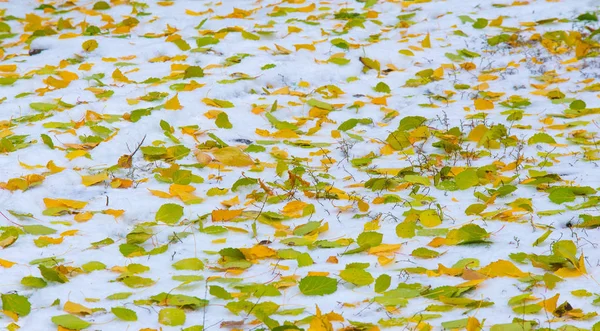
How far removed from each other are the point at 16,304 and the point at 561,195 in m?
2.07

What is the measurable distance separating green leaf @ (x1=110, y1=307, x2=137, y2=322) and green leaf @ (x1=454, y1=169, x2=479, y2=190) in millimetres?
1568

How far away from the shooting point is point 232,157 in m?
3.64

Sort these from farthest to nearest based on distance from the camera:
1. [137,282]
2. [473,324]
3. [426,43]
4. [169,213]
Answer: [426,43] → [169,213] → [137,282] → [473,324]

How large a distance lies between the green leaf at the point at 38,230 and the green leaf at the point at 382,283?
50.0 inches

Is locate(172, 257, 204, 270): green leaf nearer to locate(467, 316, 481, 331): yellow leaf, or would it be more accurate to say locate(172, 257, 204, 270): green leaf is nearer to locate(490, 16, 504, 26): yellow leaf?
locate(467, 316, 481, 331): yellow leaf

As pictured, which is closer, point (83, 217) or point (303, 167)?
point (83, 217)

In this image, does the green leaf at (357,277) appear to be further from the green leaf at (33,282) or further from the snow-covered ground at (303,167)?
the green leaf at (33,282)

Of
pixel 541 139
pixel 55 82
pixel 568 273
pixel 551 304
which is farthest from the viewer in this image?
pixel 55 82

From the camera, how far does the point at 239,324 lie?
2.26 meters

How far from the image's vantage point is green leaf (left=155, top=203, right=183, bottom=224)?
9.85 feet

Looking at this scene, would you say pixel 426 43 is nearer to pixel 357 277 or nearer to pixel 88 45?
pixel 88 45

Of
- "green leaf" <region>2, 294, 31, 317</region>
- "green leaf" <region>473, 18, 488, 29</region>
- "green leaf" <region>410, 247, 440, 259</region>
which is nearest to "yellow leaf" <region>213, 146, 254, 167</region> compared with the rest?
"green leaf" <region>410, 247, 440, 259</region>

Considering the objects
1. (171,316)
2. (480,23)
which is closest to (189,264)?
(171,316)

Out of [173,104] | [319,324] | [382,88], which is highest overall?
[319,324]
